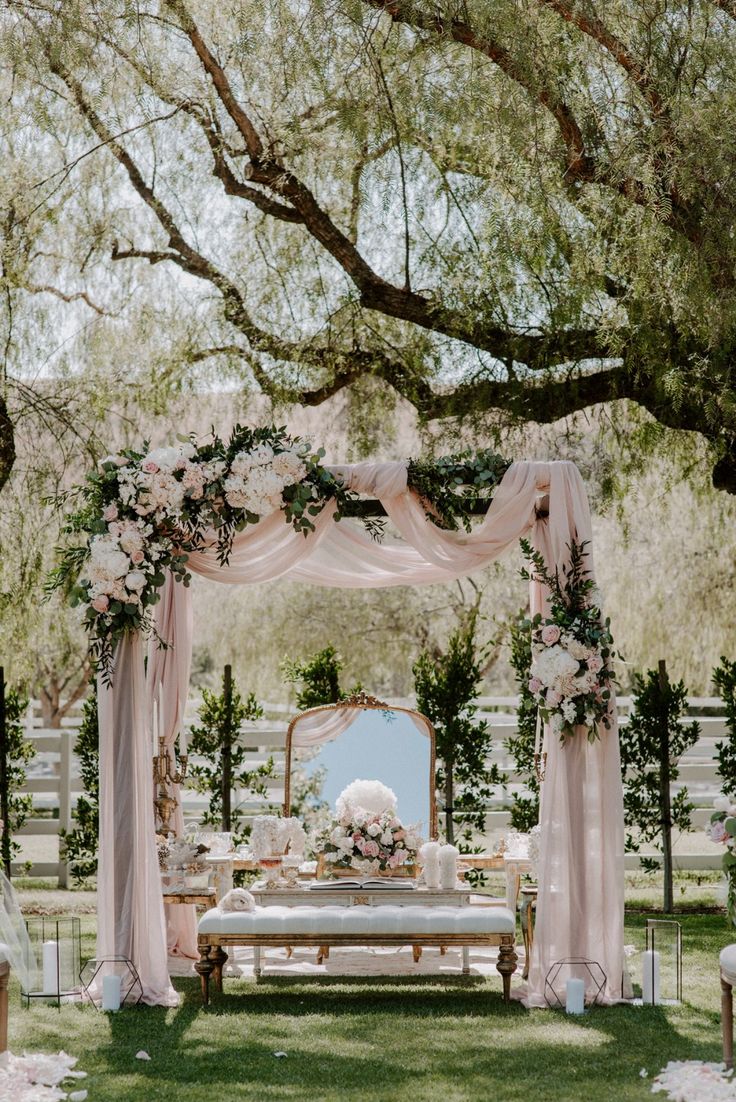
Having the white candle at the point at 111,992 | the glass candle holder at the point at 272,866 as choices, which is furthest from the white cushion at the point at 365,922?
the glass candle holder at the point at 272,866

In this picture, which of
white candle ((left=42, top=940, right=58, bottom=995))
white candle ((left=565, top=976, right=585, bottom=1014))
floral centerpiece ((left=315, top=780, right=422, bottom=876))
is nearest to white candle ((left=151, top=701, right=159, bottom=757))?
floral centerpiece ((left=315, top=780, right=422, bottom=876))

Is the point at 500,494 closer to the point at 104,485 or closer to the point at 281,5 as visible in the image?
the point at 104,485

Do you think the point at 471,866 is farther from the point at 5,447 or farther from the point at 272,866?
the point at 5,447

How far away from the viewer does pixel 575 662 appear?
643cm

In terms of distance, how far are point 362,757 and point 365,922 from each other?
177 centimetres

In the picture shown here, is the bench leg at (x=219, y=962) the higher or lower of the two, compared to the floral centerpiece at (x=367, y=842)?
lower

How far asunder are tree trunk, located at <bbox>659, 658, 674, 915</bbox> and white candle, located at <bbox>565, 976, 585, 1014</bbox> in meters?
3.40

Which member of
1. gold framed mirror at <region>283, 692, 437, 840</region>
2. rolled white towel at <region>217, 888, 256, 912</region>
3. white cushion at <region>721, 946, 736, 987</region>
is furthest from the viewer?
gold framed mirror at <region>283, 692, 437, 840</region>

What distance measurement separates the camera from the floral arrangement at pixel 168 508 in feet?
21.3

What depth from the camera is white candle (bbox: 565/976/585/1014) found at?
615cm

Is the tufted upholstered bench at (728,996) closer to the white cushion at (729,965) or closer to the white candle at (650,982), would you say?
the white cushion at (729,965)

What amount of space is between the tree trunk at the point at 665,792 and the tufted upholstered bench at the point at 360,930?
3196 mm

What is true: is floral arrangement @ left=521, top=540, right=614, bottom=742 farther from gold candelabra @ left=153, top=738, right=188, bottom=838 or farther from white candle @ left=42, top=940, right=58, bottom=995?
white candle @ left=42, top=940, right=58, bottom=995

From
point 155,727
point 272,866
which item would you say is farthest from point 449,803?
point 155,727
